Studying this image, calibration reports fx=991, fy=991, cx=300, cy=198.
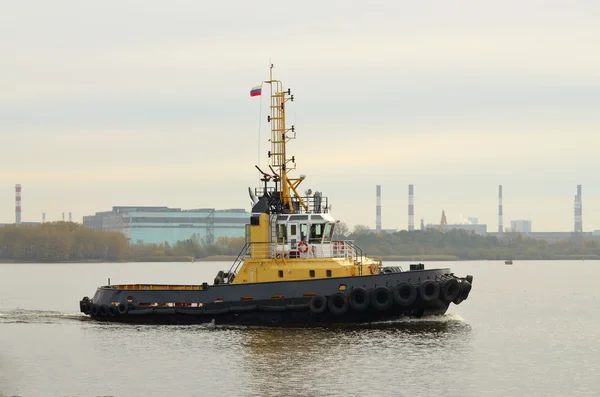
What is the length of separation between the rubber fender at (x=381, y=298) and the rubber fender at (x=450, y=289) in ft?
6.34

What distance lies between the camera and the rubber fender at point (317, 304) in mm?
34188

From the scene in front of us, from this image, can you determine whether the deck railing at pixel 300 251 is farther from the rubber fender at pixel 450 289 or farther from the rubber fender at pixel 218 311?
the rubber fender at pixel 450 289

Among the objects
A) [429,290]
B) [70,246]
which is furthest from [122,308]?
[70,246]

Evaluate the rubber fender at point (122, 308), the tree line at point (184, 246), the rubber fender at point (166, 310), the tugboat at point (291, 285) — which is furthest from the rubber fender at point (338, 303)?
the tree line at point (184, 246)

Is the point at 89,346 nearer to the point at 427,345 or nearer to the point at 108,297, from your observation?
the point at 108,297

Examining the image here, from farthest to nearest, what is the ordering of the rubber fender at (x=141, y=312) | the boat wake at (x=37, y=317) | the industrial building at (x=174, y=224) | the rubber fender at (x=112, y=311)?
the industrial building at (x=174, y=224) → the boat wake at (x=37, y=317) → the rubber fender at (x=112, y=311) → the rubber fender at (x=141, y=312)

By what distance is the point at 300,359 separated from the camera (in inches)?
1133

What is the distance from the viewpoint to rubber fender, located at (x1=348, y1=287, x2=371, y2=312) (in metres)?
34.2

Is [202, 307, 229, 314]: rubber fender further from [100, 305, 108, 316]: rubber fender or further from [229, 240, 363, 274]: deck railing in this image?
[100, 305, 108, 316]: rubber fender

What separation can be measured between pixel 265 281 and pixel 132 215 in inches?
6366

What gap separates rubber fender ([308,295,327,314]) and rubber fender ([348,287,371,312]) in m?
0.90

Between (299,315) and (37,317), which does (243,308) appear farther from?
(37,317)

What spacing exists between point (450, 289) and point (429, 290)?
2.92ft

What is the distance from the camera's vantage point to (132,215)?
19362 centimetres
